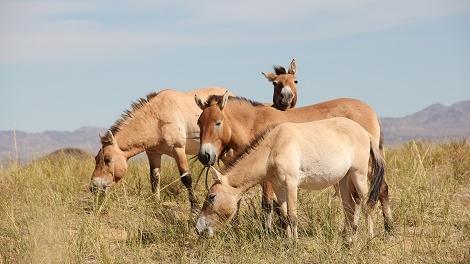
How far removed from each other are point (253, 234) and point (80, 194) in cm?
514

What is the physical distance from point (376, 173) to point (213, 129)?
224cm

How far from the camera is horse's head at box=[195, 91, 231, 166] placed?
9.14m

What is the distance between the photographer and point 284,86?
492 inches

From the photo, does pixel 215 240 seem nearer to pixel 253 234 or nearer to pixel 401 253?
pixel 253 234

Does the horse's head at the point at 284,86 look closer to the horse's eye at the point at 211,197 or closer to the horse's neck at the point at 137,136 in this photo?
the horse's neck at the point at 137,136

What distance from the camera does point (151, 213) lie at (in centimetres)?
948

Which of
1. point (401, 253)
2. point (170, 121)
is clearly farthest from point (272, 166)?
point (170, 121)

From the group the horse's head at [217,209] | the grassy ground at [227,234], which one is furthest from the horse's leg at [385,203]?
the horse's head at [217,209]

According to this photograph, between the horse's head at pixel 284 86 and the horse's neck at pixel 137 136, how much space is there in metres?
2.23

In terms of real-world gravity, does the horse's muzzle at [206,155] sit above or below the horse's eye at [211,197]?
above

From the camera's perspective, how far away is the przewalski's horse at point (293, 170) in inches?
323

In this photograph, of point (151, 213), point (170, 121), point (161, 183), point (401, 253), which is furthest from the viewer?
point (161, 183)

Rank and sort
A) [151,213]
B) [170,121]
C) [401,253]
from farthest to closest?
[170,121]
[151,213]
[401,253]

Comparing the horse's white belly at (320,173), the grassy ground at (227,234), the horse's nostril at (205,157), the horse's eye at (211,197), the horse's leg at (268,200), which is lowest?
the grassy ground at (227,234)
